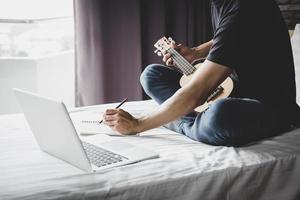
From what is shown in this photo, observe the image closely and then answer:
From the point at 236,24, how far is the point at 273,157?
17.7 inches

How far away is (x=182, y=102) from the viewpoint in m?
1.40

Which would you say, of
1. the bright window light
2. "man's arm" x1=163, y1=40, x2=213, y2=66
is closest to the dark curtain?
the bright window light

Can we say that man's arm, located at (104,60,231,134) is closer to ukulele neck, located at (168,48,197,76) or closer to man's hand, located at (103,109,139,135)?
man's hand, located at (103,109,139,135)

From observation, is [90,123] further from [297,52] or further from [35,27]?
[35,27]

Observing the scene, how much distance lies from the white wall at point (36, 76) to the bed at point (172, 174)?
3.86 feet

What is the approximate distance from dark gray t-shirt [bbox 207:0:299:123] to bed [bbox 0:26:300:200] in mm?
173

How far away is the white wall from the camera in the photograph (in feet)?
8.26

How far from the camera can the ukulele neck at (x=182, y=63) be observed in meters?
1.82

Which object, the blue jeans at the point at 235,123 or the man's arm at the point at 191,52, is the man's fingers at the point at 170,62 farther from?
the blue jeans at the point at 235,123

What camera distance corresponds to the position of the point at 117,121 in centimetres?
145

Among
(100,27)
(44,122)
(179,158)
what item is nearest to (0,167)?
(44,122)

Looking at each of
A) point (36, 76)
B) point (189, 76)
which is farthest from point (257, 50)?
point (36, 76)

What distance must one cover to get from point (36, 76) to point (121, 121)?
132 centimetres

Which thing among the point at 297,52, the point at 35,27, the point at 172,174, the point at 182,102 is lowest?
the point at 172,174
